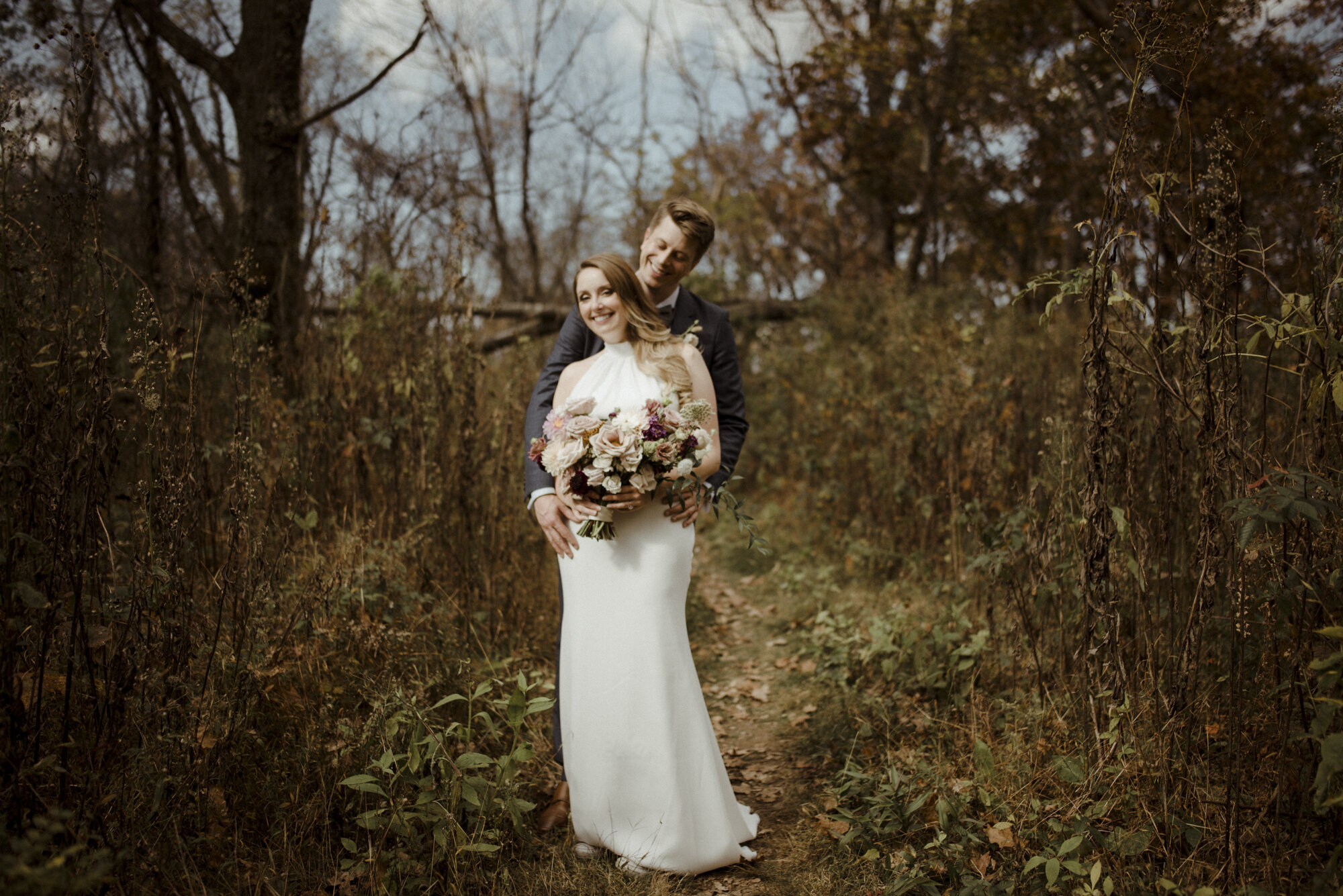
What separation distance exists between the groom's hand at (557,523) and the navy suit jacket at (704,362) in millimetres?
304

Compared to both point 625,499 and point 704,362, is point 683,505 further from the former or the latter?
point 704,362

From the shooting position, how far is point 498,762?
2.74m

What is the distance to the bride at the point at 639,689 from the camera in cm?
276

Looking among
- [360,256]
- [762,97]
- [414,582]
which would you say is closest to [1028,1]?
[762,97]

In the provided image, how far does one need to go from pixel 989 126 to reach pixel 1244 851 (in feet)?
43.4

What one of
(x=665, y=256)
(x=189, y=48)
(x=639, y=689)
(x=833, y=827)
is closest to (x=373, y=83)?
(x=189, y=48)

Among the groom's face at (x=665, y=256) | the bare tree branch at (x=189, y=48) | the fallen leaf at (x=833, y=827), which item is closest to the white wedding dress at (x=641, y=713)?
the fallen leaf at (x=833, y=827)

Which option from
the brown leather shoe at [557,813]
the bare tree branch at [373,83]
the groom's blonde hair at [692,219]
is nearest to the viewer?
the brown leather shoe at [557,813]

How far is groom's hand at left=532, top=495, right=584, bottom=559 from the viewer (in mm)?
2955

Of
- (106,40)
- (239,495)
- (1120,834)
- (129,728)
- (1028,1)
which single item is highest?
(1028,1)

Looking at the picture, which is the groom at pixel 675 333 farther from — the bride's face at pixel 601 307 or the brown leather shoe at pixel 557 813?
the bride's face at pixel 601 307

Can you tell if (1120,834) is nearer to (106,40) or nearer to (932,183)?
(106,40)

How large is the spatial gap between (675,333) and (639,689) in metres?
1.45

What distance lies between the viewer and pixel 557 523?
9.79ft
